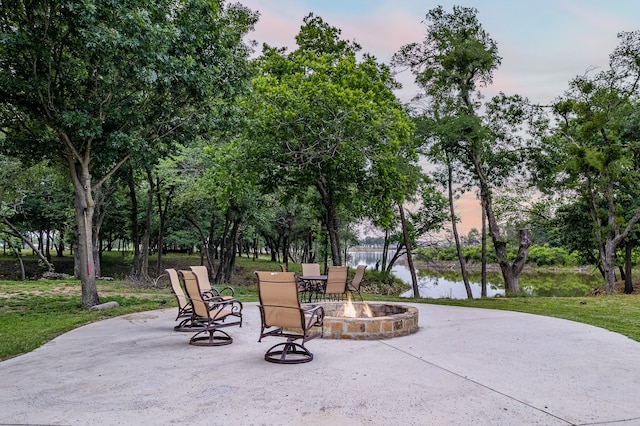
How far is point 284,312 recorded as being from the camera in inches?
180

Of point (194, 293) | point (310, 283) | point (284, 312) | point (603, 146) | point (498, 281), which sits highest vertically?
point (603, 146)

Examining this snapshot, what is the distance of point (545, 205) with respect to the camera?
63.4 ft

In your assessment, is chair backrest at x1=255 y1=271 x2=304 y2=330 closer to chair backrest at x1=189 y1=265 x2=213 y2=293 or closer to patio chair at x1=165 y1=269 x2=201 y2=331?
patio chair at x1=165 y1=269 x2=201 y2=331

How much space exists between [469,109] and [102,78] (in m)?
13.1

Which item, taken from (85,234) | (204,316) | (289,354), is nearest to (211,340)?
(204,316)

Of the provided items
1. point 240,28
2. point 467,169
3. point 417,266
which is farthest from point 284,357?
point 417,266

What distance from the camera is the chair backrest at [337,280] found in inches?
345

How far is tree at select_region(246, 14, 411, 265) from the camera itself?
1161 cm

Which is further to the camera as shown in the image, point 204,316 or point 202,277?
point 202,277

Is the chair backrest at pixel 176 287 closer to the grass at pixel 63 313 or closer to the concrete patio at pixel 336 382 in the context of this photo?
the concrete patio at pixel 336 382

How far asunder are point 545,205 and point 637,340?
15.0 metres

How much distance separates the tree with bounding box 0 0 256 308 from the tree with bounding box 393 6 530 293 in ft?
28.9

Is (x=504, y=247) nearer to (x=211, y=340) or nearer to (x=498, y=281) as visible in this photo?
(x=211, y=340)

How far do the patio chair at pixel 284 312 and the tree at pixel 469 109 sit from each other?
492 inches
